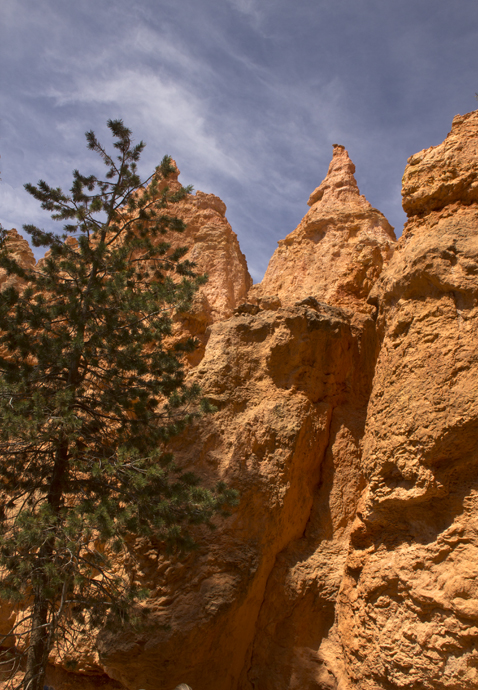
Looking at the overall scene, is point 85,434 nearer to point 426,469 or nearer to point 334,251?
point 426,469

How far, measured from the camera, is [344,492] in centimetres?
806

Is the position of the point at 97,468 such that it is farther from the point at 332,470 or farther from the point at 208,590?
the point at 332,470

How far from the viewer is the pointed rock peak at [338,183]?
13.3m

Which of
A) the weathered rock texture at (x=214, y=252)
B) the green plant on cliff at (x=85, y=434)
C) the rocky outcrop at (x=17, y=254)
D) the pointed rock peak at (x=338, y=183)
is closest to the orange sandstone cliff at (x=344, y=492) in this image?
the green plant on cliff at (x=85, y=434)

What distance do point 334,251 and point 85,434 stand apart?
7.56 metres

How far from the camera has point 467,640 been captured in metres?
5.00

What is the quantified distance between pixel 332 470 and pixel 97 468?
4.04 metres

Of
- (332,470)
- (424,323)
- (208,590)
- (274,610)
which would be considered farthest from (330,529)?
(424,323)

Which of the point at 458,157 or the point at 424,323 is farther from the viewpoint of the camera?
the point at 458,157

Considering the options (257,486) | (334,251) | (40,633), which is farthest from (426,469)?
(334,251)

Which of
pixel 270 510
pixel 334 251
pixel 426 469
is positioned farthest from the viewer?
pixel 334 251

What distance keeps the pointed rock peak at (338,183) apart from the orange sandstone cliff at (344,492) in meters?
4.47

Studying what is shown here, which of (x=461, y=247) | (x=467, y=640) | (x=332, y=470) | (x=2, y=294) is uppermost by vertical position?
(x=461, y=247)

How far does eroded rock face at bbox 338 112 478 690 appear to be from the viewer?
17.3ft
